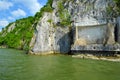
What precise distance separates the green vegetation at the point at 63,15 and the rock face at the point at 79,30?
505 millimetres

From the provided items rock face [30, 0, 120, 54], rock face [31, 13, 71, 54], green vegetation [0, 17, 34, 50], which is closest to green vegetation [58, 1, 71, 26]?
rock face [30, 0, 120, 54]

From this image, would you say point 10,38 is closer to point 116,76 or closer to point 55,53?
point 55,53

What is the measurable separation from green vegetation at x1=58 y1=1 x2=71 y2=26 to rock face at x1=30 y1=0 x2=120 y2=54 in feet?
1.66

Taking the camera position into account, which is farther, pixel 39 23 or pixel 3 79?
pixel 39 23

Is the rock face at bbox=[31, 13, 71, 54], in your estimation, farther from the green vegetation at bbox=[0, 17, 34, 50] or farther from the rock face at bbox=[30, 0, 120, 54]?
the green vegetation at bbox=[0, 17, 34, 50]

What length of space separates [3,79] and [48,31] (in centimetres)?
3352

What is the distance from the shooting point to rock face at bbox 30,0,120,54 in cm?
4443

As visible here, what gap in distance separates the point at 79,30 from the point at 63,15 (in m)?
7.29

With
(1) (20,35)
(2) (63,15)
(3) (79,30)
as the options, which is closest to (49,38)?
(2) (63,15)

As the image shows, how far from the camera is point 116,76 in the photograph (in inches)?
880

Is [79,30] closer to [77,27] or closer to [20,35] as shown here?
[77,27]

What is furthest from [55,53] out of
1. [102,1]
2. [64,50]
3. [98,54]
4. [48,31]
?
[102,1]

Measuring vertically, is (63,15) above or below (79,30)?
above

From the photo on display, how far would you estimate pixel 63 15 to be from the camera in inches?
2127
